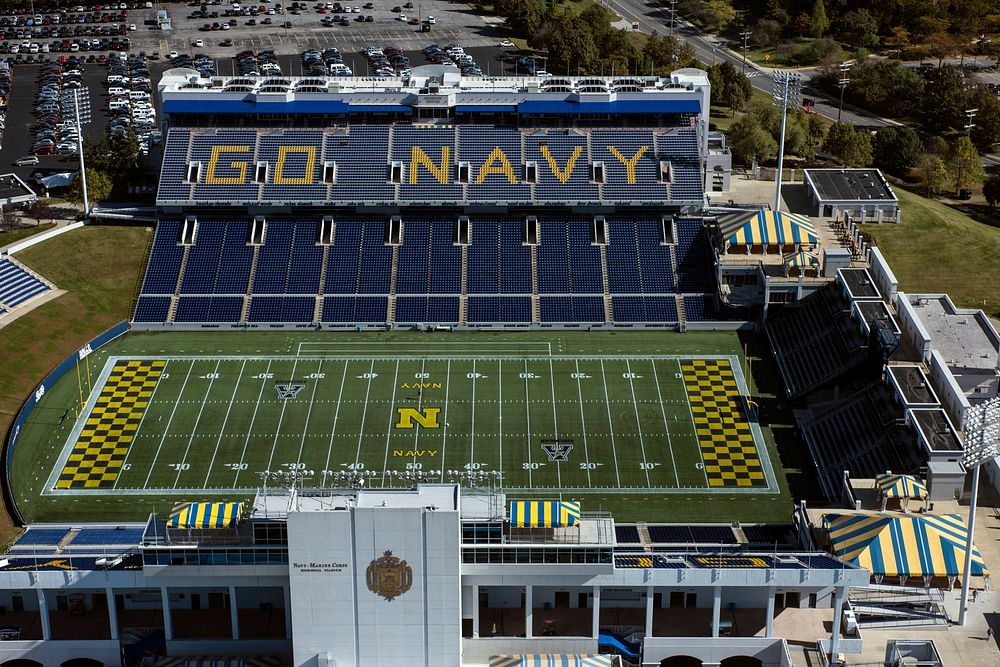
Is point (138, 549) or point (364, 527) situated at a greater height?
point (364, 527)

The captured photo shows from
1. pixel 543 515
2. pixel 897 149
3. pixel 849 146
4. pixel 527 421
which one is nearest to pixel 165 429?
pixel 527 421

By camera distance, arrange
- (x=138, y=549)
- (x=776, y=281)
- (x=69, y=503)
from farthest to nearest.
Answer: (x=776, y=281) → (x=69, y=503) → (x=138, y=549)

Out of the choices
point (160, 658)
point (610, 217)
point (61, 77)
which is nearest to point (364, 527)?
point (160, 658)

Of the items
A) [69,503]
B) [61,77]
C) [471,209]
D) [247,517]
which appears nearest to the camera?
[247,517]

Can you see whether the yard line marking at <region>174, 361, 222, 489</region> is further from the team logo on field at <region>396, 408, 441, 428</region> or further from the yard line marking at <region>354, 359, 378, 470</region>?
the team logo on field at <region>396, 408, 441, 428</region>

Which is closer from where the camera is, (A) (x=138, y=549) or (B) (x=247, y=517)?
(B) (x=247, y=517)

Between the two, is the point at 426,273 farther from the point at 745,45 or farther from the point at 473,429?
the point at 745,45

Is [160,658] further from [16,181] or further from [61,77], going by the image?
[61,77]

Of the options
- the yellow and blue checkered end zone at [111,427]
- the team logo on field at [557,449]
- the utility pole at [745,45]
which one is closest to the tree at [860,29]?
the utility pole at [745,45]
